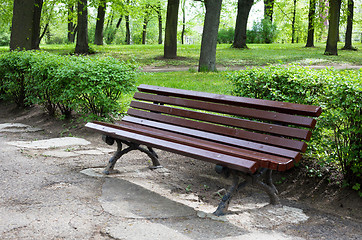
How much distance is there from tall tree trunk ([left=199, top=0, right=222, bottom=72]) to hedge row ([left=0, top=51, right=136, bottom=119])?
589cm

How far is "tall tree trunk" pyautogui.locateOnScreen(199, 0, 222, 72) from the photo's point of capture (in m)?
12.2

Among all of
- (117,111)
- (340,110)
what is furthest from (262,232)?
(117,111)

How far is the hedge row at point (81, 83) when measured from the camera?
6539 millimetres

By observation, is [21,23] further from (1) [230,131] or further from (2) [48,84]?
(1) [230,131]

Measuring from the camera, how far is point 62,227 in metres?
3.17

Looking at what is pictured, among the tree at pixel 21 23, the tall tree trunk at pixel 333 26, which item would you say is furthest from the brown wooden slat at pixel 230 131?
the tall tree trunk at pixel 333 26

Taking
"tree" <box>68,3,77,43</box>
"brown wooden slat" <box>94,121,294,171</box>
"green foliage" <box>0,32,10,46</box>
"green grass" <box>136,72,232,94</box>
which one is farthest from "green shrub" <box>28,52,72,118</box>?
"green foliage" <box>0,32,10,46</box>

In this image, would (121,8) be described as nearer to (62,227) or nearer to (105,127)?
(105,127)

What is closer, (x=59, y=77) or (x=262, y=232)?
(x=262, y=232)

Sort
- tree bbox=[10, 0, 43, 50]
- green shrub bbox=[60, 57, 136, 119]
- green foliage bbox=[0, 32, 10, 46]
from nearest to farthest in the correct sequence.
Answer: green shrub bbox=[60, 57, 136, 119] < tree bbox=[10, 0, 43, 50] < green foliage bbox=[0, 32, 10, 46]

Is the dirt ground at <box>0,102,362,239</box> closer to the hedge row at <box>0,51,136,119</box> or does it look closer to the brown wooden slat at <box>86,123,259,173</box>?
the brown wooden slat at <box>86,123,259,173</box>

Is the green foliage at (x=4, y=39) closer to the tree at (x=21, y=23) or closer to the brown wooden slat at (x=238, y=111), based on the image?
the tree at (x=21, y=23)

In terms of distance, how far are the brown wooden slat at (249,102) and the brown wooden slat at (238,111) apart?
1.9 inches

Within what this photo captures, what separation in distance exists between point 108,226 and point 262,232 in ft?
4.09
